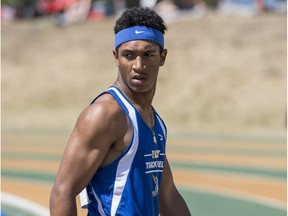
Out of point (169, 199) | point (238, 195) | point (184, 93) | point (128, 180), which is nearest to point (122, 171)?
point (128, 180)

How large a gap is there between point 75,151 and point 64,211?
296mm

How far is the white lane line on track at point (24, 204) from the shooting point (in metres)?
10.9

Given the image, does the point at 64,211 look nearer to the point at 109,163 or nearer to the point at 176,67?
the point at 109,163

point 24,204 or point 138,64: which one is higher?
point 24,204

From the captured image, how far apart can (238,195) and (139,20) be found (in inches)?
325

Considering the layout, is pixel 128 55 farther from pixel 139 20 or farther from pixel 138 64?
pixel 139 20

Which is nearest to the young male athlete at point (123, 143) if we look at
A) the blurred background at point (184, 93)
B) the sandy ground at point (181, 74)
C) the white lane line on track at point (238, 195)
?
the blurred background at point (184, 93)

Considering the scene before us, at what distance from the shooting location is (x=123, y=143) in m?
4.18

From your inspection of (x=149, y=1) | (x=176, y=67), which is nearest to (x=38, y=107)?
(x=176, y=67)

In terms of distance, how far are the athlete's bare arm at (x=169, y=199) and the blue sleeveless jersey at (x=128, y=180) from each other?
510 millimetres

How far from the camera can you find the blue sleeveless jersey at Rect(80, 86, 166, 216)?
166 inches

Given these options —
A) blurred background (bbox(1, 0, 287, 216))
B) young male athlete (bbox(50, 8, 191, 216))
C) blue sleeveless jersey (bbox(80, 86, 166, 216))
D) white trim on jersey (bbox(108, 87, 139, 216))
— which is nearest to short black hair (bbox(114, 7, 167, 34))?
young male athlete (bbox(50, 8, 191, 216))

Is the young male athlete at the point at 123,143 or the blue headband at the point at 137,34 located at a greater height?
the blue headband at the point at 137,34

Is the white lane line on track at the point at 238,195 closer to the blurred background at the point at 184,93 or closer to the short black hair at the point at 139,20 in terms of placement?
the blurred background at the point at 184,93
